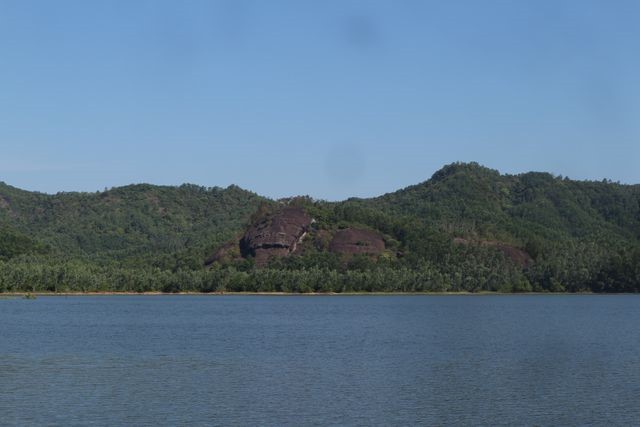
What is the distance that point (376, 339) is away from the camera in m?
95.3

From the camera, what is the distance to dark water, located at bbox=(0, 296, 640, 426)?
48.3 m

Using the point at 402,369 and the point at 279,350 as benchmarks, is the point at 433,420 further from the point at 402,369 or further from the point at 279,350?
the point at 279,350

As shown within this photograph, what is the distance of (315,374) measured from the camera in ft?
210

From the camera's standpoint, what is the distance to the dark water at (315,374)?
48.3 m

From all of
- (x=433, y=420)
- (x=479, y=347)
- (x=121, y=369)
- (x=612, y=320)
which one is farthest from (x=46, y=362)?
(x=612, y=320)

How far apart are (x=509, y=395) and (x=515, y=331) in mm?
55111

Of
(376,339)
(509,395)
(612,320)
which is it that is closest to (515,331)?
(376,339)

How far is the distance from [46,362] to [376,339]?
122ft

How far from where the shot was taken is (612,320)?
13475 cm

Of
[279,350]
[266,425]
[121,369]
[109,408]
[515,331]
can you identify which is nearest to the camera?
[266,425]

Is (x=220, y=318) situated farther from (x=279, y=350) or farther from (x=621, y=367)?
(x=621, y=367)

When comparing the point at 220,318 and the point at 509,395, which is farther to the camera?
the point at 220,318

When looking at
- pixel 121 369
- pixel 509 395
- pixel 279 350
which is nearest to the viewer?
pixel 509 395

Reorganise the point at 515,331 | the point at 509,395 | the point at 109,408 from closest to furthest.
Result: the point at 109,408 < the point at 509,395 < the point at 515,331
